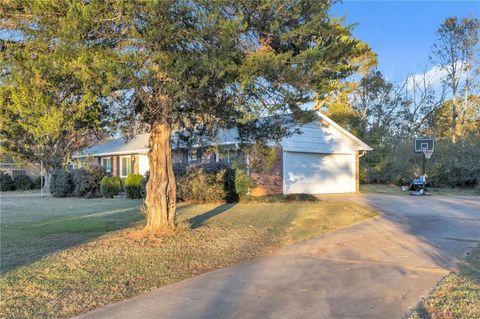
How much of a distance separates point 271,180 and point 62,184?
12.6 meters

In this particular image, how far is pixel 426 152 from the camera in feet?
88.6

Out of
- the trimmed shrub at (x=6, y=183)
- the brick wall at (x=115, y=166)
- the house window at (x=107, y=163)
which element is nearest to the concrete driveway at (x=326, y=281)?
the brick wall at (x=115, y=166)

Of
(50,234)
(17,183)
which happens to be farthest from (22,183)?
(50,234)

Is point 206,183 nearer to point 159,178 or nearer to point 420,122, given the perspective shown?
point 159,178

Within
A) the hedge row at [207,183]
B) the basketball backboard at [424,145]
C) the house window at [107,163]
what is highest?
the basketball backboard at [424,145]

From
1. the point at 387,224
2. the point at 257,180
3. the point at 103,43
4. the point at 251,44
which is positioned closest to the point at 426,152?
the point at 257,180

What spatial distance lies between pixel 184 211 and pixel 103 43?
9.31 metres

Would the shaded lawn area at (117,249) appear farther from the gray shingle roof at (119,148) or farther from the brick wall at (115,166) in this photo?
the brick wall at (115,166)

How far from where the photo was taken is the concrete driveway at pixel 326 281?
5.54 m

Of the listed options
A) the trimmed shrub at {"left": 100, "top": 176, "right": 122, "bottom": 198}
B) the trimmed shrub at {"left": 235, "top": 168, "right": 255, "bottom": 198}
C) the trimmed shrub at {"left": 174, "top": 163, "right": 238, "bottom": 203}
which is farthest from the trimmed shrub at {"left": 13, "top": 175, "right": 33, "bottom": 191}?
the trimmed shrub at {"left": 235, "top": 168, "right": 255, "bottom": 198}

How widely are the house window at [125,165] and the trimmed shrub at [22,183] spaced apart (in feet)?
38.4

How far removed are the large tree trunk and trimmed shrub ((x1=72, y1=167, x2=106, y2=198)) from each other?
16.6 m

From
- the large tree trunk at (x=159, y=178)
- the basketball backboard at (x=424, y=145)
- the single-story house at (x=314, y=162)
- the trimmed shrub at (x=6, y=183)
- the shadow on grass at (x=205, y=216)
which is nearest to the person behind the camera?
the large tree trunk at (x=159, y=178)

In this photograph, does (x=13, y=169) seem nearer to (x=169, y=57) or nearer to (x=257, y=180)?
(x=257, y=180)
